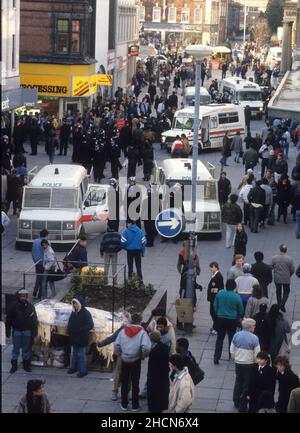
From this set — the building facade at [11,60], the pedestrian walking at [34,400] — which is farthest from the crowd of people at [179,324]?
the building facade at [11,60]

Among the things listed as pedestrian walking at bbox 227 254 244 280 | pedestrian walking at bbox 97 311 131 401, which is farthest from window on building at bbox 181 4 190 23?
pedestrian walking at bbox 97 311 131 401

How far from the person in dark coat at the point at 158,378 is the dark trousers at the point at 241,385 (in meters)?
1.13

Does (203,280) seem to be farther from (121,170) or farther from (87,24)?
(87,24)

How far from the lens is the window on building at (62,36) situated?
5628 cm

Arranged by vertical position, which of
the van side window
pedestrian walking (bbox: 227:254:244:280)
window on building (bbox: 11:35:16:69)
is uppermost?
window on building (bbox: 11:35:16:69)

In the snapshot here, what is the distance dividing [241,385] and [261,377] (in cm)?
109

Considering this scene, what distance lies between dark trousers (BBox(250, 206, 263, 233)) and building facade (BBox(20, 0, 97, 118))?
25373 mm

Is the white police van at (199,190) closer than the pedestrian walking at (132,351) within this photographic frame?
No

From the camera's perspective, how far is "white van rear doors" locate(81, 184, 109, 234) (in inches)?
1200

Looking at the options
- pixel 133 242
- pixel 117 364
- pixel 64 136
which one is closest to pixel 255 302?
pixel 117 364

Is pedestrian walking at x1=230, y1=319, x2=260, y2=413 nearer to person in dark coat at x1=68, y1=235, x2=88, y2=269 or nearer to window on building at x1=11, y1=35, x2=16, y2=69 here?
person in dark coat at x1=68, y1=235, x2=88, y2=269

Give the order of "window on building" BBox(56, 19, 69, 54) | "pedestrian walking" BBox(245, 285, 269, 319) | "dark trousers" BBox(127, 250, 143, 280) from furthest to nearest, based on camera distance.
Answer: "window on building" BBox(56, 19, 69, 54), "dark trousers" BBox(127, 250, 143, 280), "pedestrian walking" BBox(245, 285, 269, 319)

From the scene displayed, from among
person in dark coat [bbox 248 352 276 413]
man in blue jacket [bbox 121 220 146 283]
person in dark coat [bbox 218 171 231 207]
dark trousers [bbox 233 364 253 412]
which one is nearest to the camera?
person in dark coat [bbox 248 352 276 413]

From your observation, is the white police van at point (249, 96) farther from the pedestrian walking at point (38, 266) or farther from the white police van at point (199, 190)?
the pedestrian walking at point (38, 266)
